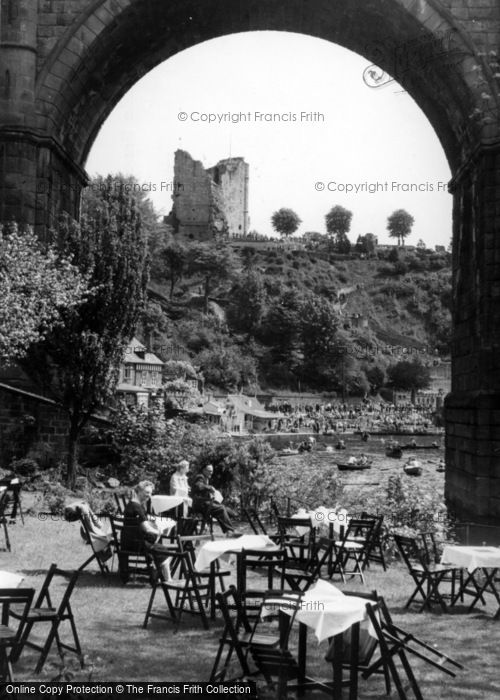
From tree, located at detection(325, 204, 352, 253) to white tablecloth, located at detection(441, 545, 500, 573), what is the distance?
175 metres

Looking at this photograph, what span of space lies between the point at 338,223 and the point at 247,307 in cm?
6441

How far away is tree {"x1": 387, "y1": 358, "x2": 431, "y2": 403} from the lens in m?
137

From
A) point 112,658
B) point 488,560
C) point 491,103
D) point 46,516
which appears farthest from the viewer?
point 491,103

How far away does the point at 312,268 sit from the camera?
165625 millimetres

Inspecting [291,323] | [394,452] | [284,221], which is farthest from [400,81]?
[284,221]

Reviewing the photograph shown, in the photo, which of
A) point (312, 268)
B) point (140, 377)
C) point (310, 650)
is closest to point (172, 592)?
point (310, 650)

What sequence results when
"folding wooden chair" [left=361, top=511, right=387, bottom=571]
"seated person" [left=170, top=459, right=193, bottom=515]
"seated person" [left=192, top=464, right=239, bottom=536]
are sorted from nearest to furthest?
"folding wooden chair" [left=361, top=511, right=387, bottom=571], "seated person" [left=192, top=464, right=239, bottom=536], "seated person" [left=170, top=459, right=193, bottom=515]

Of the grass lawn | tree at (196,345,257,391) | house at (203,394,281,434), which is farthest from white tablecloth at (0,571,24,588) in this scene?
tree at (196,345,257,391)

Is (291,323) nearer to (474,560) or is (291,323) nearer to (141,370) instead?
(141,370)

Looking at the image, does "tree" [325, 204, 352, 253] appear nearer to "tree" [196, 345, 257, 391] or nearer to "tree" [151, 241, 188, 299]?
"tree" [151, 241, 188, 299]

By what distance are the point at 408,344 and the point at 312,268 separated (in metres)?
24.2

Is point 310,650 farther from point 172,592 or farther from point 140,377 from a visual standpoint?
point 140,377

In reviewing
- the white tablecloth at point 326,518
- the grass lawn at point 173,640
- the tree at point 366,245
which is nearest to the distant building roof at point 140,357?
the white tablecloth at point 326,518

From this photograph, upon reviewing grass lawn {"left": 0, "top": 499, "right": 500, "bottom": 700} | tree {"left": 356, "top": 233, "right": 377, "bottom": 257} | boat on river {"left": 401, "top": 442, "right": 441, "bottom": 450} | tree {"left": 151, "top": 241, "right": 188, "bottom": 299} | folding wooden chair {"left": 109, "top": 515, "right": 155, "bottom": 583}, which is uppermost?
tree {"left": 356, "top": 233, "right": 377, "bottom": 257}
